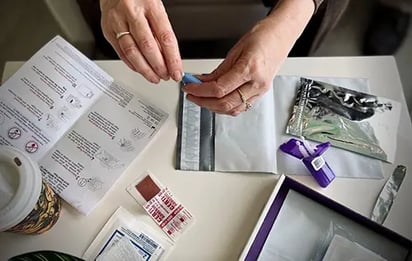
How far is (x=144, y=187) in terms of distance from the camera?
66cm

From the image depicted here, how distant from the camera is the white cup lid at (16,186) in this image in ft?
1.71

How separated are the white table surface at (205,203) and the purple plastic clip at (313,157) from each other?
0.02 metres

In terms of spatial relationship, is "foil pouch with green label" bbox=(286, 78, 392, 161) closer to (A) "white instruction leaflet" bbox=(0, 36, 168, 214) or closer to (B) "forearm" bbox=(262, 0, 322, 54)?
(B) "forearm" bbox=(262, 0, 322, 54)

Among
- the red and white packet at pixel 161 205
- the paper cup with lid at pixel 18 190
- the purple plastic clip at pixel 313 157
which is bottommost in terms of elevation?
the paper cup with lid at pixel 18 190

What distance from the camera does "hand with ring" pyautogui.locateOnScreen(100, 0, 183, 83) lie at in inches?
24.0

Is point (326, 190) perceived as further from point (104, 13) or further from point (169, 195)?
point (104, 13)

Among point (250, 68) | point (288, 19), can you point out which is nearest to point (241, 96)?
point (250, 68)

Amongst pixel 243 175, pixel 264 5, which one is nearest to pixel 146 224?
pixel 243 175

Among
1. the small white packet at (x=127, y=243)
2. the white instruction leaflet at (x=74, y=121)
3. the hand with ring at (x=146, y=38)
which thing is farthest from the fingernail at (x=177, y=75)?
the small white packet at (x=127, y=243)

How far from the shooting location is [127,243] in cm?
62

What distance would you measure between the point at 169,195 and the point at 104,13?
0.28 meters

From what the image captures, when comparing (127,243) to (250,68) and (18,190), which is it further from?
(250,68)

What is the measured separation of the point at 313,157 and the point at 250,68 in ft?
0.54

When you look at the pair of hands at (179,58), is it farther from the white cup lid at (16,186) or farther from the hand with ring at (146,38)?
the white cup lid at (16,186)
